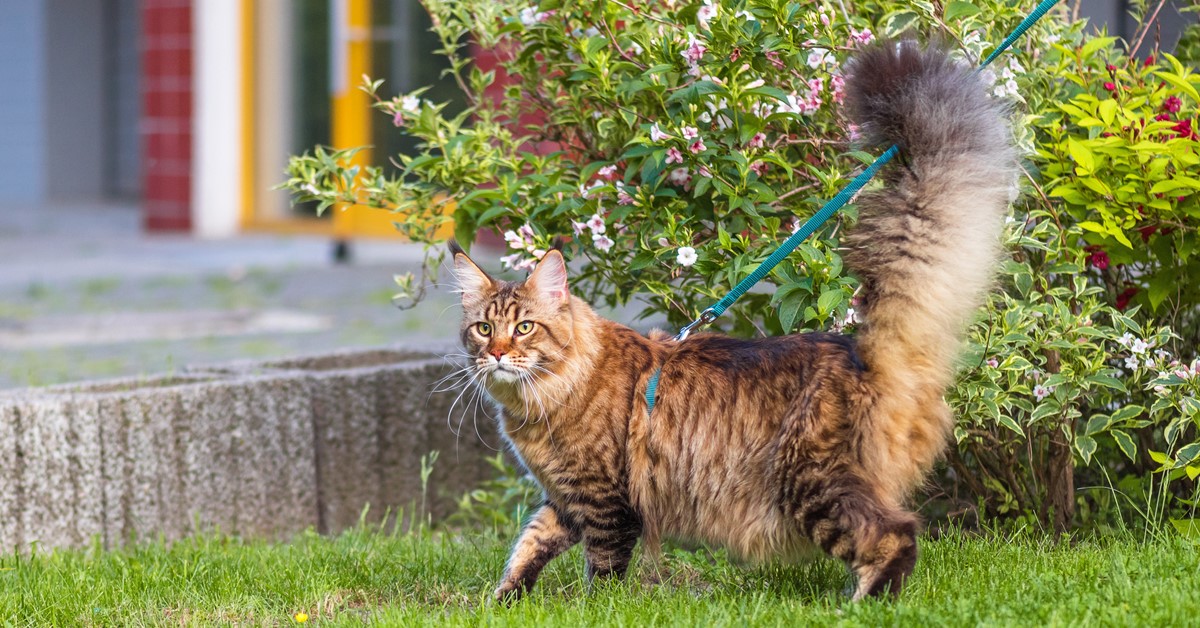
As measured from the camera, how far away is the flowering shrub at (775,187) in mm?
3787

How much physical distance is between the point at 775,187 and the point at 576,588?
4.53 ft

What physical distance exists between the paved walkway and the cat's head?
1.96 metres

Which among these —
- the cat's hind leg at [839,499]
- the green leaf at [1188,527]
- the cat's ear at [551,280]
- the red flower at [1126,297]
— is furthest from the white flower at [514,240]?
the green leaf at [1188,527]

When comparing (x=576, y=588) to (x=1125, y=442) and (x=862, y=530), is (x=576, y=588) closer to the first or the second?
(x=862, y=530)

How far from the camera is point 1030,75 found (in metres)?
4.00

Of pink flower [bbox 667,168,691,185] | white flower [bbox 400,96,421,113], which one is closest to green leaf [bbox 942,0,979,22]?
pink flower [bbox 667,168,691,185]

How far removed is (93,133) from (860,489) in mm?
17322

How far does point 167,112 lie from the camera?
13477 mm

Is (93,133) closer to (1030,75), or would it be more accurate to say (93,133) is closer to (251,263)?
(251,263)

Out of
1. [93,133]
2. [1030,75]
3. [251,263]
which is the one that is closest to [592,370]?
[1030,75]

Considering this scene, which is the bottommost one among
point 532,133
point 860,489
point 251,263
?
point 251,263

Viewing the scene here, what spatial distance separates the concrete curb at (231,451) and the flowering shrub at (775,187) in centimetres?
88

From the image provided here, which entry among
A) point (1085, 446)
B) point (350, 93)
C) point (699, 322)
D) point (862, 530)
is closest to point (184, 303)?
point (350, 93)

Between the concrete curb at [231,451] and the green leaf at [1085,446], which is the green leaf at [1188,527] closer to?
the green leaf at [1085,446]
